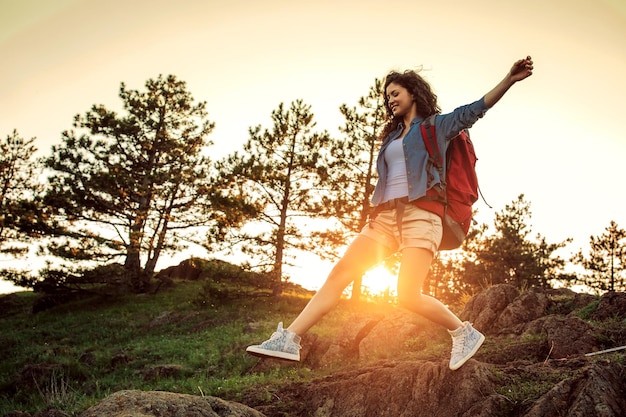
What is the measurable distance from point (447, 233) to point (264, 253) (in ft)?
46.0

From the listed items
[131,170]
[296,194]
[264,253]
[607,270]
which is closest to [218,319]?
[264,253]

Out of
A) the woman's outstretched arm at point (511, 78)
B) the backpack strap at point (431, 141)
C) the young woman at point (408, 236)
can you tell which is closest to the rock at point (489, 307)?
the young woman at point (408, 236)

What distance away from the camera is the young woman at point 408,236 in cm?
275

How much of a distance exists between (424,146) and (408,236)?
A: 60cm

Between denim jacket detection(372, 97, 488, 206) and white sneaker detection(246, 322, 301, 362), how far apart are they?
1.15 m

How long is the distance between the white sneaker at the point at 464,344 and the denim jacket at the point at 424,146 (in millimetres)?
938

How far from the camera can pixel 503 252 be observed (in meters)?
20.3

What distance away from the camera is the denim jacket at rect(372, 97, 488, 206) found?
272cm

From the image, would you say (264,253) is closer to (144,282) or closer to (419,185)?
(144,282)

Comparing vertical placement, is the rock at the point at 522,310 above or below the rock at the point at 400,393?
above

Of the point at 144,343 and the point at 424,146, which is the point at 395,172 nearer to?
the point at 424,146

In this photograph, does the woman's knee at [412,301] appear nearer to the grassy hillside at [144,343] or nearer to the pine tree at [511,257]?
the grassy hillside at [144,343]

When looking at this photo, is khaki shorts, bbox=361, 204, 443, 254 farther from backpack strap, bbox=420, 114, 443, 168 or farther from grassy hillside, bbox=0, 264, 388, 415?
grassy hillside, bbox=0, 264, 388, 415

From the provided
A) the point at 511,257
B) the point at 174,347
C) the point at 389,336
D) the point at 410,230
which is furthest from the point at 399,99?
the point at 511,257
